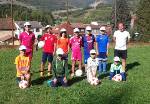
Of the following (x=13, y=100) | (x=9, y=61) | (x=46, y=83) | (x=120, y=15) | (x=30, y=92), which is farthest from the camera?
(x=120, y=15)

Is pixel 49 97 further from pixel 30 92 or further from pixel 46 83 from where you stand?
pixel 46 83

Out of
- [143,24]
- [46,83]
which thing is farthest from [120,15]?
[46,83]

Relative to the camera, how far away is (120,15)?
120875 millimetres

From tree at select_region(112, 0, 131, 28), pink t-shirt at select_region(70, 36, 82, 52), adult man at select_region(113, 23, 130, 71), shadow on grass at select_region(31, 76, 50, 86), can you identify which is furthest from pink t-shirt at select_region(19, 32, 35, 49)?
tree at select_region(112, 0, 131, 28)

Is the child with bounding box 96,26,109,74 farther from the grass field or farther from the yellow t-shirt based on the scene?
the yellow t-shirt

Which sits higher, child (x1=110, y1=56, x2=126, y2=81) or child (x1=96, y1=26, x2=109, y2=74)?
child (x1=96, y1=26, x2=109, y2=74)

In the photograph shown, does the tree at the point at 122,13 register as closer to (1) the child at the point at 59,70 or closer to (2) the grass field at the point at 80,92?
(2) the grass field at the point at 80,92

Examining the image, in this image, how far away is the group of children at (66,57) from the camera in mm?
17297

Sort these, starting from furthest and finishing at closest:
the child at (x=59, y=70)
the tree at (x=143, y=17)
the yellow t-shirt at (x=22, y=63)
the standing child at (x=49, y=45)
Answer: the tree at (x=143, y=17), the standing child at (x=49, y=45), the yellow t-shirt at (x=22, y=63), the child at (x=59, y=70)

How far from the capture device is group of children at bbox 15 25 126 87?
681 inches

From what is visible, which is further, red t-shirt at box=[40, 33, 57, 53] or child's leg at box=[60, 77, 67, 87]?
red t-shirt at box=[40, 33, 57, 53]

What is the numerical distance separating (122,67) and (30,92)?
5.21 meters

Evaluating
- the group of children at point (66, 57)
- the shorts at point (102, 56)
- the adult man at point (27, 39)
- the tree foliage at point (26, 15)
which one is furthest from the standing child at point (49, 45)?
the tree foliage at point (26, 15)

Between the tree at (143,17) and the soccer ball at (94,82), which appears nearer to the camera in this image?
the soccer ball at (94,82)
